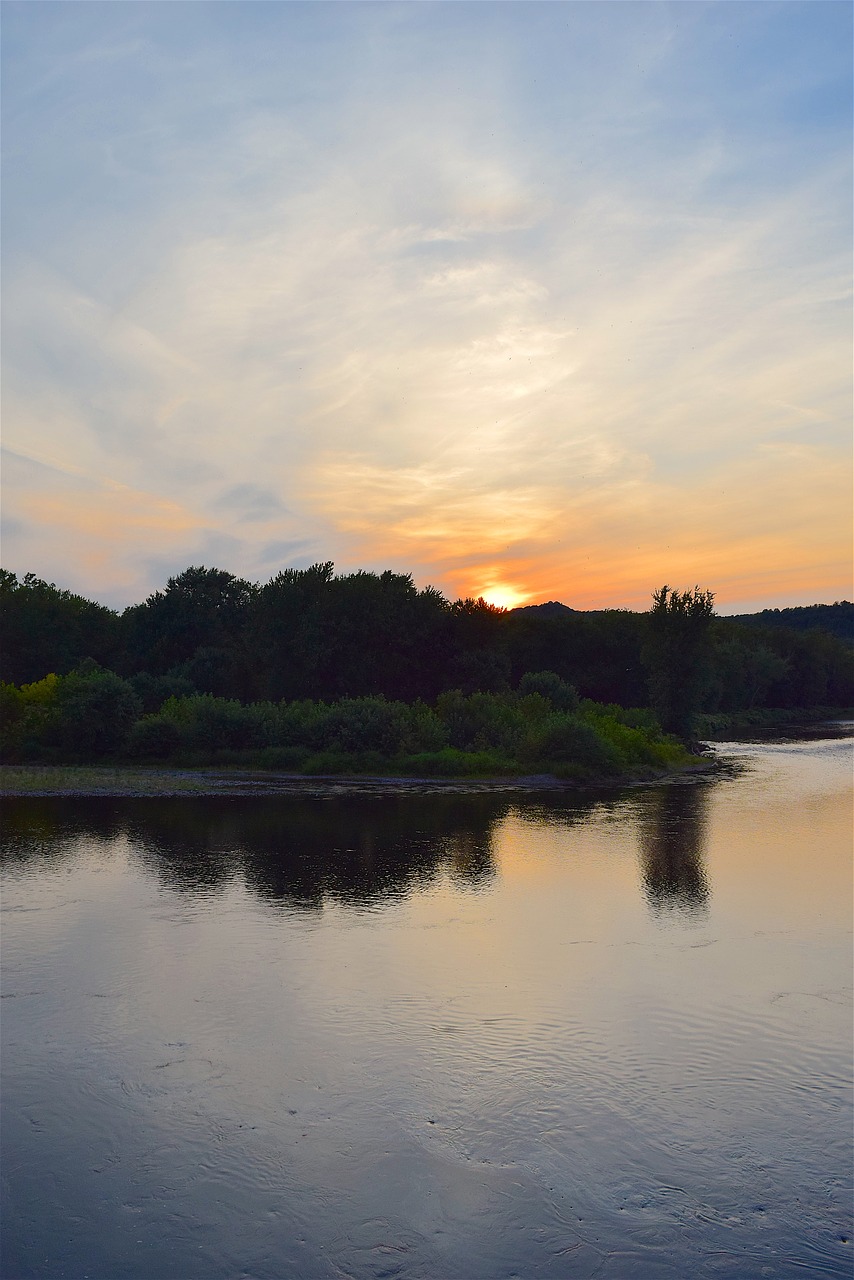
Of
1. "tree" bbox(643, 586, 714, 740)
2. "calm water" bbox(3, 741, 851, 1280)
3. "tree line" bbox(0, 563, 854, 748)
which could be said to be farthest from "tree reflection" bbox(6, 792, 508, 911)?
"tree" bbox(643, 586, 714, 740)

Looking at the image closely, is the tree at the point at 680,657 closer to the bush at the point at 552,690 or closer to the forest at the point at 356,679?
the forest at the point at 356,679

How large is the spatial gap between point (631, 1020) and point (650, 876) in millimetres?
8575

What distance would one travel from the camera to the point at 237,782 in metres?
35.7

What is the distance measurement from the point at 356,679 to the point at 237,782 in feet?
57.0

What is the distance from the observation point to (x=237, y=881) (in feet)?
62.0

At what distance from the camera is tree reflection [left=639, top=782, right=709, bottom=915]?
1761cm

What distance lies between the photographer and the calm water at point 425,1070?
7000 millimetres

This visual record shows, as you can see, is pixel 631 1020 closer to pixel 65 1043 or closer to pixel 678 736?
pixel 65 1043

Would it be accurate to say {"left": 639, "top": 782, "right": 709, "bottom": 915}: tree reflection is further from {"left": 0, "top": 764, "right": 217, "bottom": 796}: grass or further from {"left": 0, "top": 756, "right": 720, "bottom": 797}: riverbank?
{"left": 0, "top": 764, "right": 217, "bottom": 796}: grass

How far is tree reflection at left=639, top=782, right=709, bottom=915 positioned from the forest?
18.7 feet

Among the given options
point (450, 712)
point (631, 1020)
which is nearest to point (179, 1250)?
point (631, 1020)

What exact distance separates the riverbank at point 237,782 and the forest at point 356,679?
2.83 ft

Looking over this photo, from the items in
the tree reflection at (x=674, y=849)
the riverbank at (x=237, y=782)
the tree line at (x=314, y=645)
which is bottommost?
the tree reflection at (x=674, y=849)

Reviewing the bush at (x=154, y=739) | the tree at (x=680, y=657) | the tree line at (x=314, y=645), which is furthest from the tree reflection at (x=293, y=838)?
the tree at (x=680, y=657)
